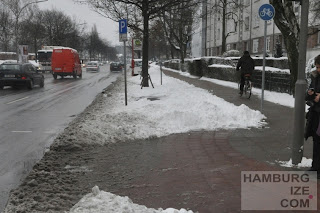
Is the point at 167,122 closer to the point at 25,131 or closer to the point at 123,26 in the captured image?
the point at 25,131

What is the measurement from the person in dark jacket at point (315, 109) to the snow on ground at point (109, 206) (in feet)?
6.86

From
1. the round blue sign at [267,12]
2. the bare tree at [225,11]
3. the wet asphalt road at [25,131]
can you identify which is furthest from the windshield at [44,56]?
the round blue sign at [267,12]

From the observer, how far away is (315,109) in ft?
14.2

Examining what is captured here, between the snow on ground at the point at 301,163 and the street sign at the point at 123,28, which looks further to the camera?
the street sign at the point at 123,28

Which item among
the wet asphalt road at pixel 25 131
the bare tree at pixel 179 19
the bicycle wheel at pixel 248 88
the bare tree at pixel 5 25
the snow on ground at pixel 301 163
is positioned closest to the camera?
the snow on ground at pixel 301 163

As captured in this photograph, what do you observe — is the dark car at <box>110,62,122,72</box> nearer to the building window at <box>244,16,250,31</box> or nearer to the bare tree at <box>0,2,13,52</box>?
the bare tree at <box>0,2,13,52</box>

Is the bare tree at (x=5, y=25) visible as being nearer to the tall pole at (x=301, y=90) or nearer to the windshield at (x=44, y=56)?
the windshield at (x=44, y=56)

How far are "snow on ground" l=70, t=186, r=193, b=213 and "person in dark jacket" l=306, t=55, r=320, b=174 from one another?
6.86 ft

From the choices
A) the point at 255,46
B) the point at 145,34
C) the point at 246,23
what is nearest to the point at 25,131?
the point at 145,34

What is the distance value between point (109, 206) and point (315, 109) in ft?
9.31

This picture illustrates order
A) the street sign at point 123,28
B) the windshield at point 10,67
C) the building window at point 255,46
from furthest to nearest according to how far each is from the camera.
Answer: the building window at point 255,46 < the windshield at point 10,67 < the street sign at point 123,28

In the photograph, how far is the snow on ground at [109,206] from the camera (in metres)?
3.41

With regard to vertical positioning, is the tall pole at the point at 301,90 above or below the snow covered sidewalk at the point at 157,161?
above

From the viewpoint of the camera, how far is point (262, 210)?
3580mm
